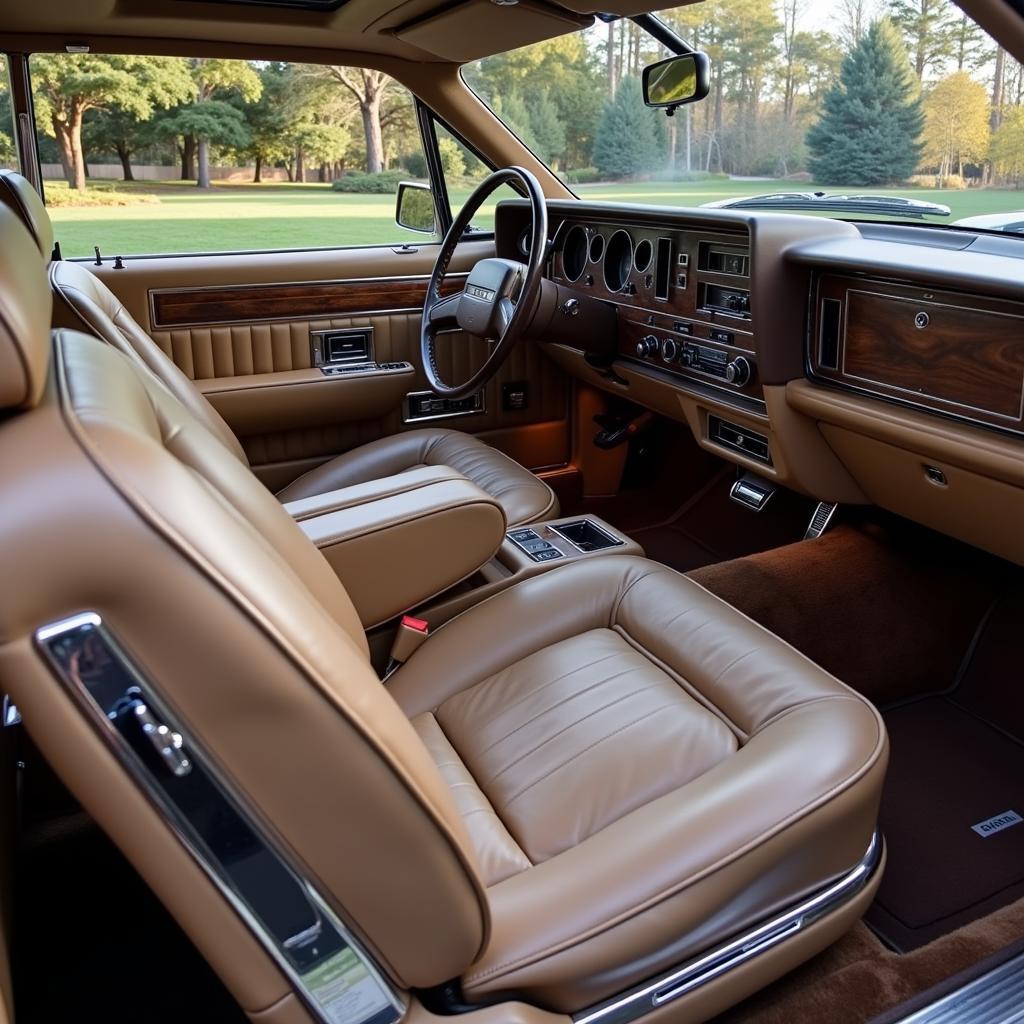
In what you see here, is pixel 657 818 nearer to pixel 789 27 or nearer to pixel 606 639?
pixel 606 639

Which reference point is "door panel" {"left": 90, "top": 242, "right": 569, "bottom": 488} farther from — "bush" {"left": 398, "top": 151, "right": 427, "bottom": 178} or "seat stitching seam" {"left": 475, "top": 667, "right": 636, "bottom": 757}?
"seat stitching seam" {"left": 475, "top": 667, "right": 636, "bottom": 757}

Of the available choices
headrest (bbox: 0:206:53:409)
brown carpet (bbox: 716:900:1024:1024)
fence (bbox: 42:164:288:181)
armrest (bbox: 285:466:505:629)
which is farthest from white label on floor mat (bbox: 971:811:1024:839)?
fence (bbox: 42:164:288:181)

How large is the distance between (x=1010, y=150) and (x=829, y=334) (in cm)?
56

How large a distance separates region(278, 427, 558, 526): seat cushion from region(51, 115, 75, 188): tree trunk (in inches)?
45.3

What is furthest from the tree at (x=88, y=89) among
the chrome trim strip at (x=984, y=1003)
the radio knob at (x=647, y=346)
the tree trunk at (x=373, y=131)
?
the chrome trim strip at (x=984, y=1003)

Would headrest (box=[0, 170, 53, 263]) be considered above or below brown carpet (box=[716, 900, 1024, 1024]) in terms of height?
above

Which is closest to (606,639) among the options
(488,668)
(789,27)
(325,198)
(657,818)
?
(488,668)

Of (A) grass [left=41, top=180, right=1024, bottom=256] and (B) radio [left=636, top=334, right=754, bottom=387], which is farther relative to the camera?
(A) grass [left=41, top=180, right=1024, bottom=256]

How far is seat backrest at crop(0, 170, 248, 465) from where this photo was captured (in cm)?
155

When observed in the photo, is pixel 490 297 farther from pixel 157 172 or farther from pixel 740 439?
pixel 157 172

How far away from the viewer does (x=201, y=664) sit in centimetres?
71

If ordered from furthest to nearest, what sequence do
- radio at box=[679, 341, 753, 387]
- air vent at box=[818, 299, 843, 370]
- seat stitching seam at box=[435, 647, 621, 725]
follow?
radio at box=[679, 341, 753, 387], air vent at box=[818, 299, 843, 370], seat stitching seam at box=[435, 647, 621, 725]

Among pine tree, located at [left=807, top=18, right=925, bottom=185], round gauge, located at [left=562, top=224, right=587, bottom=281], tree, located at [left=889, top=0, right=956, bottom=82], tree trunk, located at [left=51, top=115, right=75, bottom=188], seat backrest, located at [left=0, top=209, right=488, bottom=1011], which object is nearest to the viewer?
seat backrest, located at [left=0, top=209, right=488, bottom=1011]

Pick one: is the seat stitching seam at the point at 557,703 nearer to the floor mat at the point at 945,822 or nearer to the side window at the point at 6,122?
the floor mat at the point at 945,822
